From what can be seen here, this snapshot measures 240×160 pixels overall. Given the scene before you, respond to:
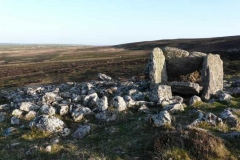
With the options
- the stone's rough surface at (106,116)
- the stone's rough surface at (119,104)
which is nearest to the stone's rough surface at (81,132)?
the stone's rough surface at (106,116)

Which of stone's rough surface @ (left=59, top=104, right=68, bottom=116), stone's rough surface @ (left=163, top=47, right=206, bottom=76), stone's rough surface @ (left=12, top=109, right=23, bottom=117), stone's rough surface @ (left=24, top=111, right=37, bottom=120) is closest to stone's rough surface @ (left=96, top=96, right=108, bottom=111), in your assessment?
stone's rough surface @ (left=59, top=104, right=68, bottom=116)

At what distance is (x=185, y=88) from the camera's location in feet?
55.5

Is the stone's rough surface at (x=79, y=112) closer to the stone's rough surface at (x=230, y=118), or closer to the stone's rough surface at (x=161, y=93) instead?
the stone's rough surface at (x=161, y=93)

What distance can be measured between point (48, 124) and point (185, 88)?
27.6 ft

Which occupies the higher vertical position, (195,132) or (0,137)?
(195,132)

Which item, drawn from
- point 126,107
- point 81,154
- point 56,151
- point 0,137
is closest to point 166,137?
point 81,154

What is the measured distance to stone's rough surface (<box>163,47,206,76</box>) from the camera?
62.0 ft

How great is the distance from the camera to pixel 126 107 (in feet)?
48.3

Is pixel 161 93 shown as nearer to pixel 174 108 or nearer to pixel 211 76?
pixel 174 108

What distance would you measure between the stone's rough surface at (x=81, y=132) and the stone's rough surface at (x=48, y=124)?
97 centimetres

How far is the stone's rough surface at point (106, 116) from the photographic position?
44.1ft

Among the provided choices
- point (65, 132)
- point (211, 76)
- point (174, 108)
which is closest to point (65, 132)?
point (65, 132)

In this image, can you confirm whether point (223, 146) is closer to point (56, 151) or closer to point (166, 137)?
point (166, 137)

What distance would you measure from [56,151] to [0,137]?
12.1 feet
